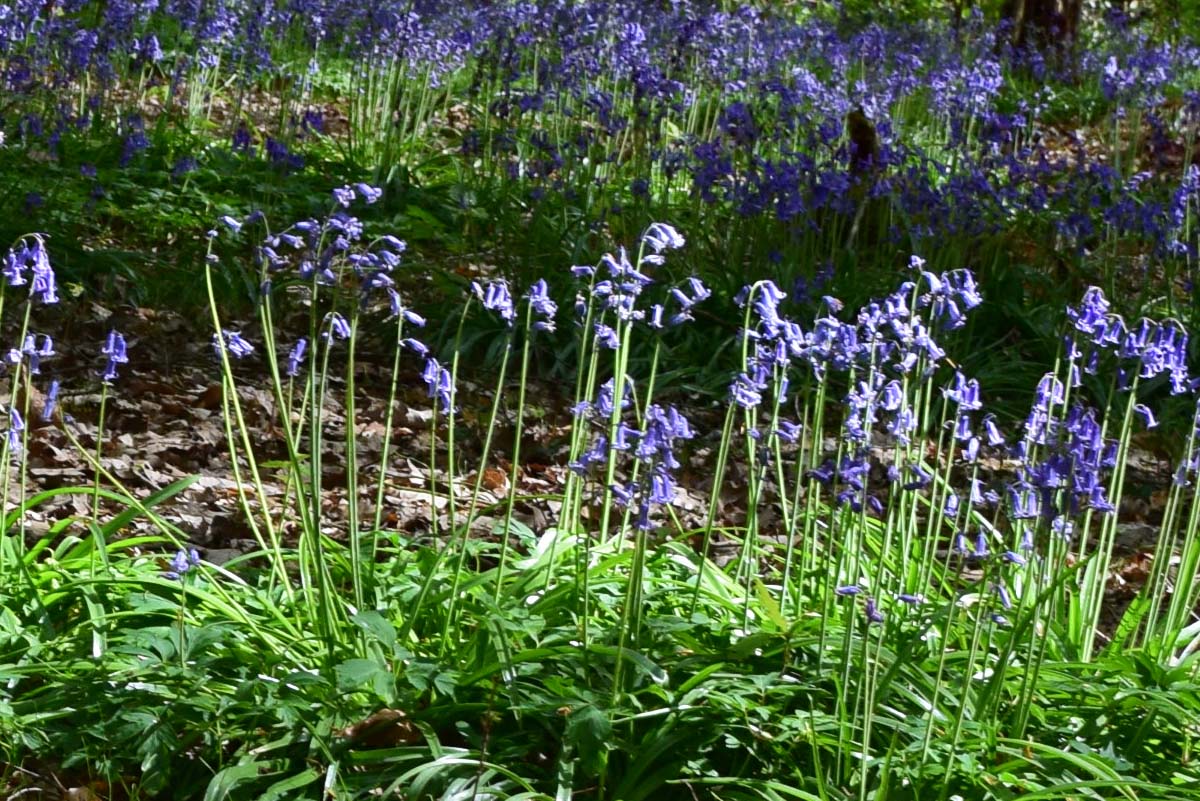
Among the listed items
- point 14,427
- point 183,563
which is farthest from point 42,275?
point 183,563

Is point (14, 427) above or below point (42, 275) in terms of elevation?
below

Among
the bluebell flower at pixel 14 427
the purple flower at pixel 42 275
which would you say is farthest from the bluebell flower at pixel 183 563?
the purple flower at pixel 42 275

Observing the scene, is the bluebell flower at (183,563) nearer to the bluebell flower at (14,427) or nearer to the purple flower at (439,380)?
the bluebell flower at (14,427)

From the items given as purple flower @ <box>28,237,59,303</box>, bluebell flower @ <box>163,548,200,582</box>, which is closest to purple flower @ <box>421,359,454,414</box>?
bluebell flower @ <box>163,548,200,582</box>

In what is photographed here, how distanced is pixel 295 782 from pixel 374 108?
6281 millimetres

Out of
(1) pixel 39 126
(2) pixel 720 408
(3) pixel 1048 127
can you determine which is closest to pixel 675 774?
(2) pixel 720 408

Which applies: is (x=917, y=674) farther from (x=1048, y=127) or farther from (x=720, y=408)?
(x=1048, y=127)

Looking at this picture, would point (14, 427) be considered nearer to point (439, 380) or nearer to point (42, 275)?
point (42, 275)

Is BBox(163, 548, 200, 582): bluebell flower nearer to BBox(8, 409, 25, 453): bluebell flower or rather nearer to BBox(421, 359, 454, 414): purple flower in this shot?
BBox(8, 409, 25, 453): bluebell flower

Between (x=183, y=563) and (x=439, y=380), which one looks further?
(x=439, y=380)

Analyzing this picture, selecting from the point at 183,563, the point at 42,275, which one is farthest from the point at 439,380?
the point at 42,275

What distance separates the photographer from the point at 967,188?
6.05 m

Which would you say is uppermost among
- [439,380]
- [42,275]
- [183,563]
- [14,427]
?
[42,275]

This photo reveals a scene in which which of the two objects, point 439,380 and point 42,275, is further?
point 439,380
